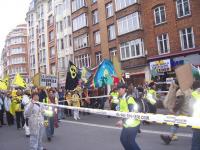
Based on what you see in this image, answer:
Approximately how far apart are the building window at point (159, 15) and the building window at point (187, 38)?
2.37 m

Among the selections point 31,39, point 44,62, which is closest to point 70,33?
point 44,62

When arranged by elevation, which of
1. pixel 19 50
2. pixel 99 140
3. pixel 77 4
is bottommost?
pixel 99 140

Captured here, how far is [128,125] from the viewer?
6.51 m

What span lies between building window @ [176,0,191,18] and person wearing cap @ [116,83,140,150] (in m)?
21.1

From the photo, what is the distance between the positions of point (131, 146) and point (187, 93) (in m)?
1.59

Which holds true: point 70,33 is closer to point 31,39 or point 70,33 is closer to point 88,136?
point 31,39

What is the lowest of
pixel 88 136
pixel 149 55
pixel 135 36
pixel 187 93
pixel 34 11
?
pixel 88 136

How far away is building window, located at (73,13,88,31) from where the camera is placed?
39.6 meters

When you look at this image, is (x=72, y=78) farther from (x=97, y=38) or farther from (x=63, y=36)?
(x=63, y=36)

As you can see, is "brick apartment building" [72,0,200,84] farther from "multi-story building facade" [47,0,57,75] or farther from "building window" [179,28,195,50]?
"multi-story building facade" [47,0,57,75]

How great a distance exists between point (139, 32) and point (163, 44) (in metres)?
2.97

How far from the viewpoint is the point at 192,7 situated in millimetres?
25828

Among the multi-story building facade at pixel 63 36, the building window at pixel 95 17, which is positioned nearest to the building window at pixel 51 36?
the multi-story building facade at pixel 63 36

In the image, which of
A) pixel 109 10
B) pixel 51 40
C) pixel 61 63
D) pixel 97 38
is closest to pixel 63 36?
pixel 61 63
